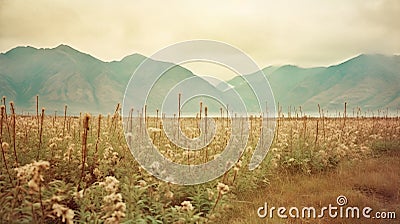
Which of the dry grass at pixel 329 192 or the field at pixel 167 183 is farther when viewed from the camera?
the dry grass at pixel 329 192

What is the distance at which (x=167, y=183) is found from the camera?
3.30 metres

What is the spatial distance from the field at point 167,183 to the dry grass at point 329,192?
0.04ft

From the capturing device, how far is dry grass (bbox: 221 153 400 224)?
372 centimetres

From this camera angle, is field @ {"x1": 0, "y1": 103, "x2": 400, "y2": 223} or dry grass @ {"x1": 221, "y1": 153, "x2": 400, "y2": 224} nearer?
field @ {"x1": 0, "y1": 103, "x2": 400, "y2": 223}

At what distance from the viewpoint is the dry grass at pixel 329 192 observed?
372cm

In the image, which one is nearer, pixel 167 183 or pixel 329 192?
pixel 167 183

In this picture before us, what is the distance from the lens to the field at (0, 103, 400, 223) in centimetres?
262

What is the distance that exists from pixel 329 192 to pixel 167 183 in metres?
2.38

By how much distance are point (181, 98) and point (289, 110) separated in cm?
400

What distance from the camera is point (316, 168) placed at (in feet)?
17.8

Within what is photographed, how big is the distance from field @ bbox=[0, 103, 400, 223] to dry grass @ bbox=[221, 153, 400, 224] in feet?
0.04

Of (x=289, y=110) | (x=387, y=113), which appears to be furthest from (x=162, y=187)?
(x=387, y=113)

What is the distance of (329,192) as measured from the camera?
178 inches

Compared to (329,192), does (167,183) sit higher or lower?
higher
